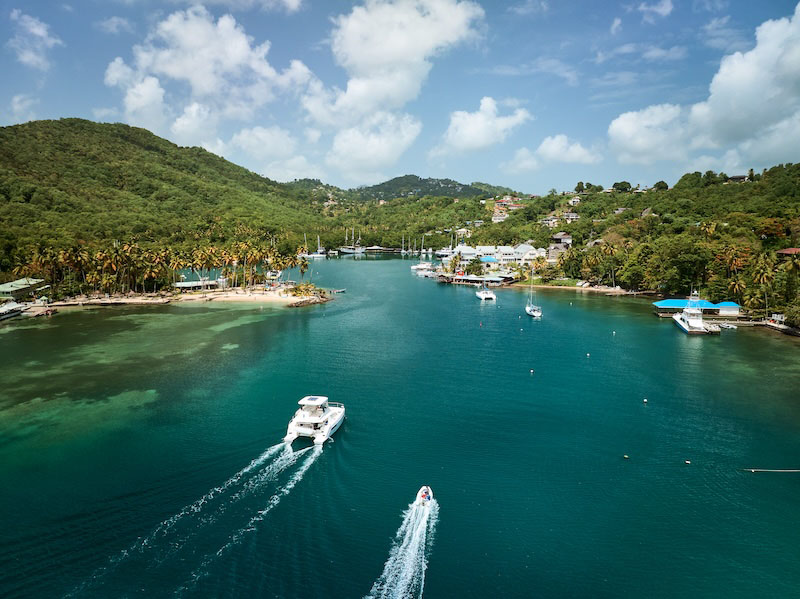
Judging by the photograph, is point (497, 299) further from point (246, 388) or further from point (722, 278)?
point (246, 388)

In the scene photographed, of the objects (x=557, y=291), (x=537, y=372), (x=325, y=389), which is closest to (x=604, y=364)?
(x=537, y=372)

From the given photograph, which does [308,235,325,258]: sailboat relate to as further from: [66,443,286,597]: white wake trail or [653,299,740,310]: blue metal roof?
[66,443,286,597]: white wake trail

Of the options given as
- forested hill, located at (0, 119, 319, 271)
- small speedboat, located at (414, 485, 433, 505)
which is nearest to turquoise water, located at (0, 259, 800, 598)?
small speedboat, located at (414, 485, 433, 505)

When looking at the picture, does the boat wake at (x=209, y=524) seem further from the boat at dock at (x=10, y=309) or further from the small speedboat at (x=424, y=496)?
the boat at dock at (x=10, y=309)

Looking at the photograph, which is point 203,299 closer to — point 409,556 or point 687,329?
point 409,556

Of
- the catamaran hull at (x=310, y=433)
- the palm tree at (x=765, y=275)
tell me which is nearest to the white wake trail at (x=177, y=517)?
the catamaran hull at (x=310, y=433)

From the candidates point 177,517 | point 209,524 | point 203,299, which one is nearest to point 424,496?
point 209,524
